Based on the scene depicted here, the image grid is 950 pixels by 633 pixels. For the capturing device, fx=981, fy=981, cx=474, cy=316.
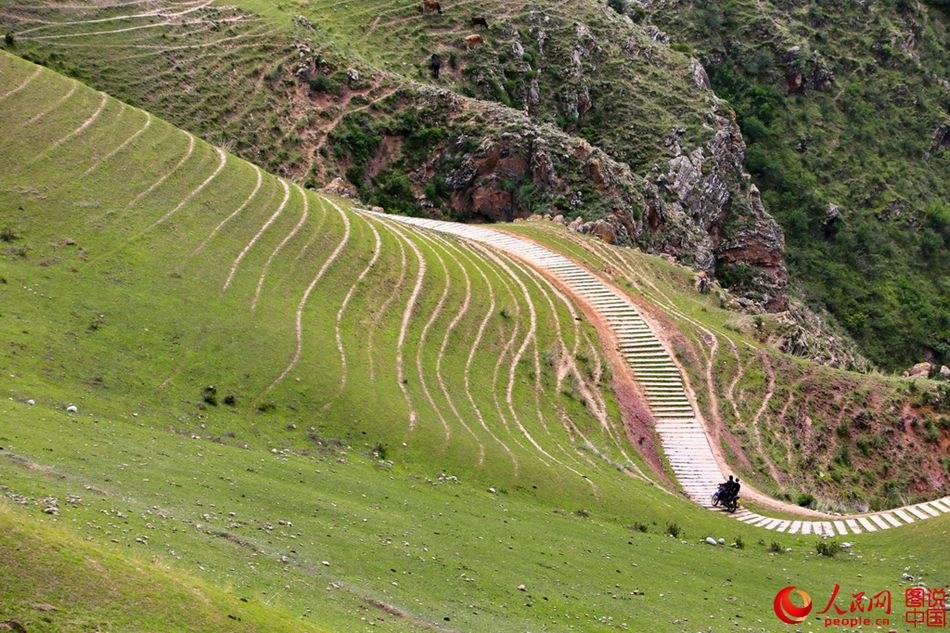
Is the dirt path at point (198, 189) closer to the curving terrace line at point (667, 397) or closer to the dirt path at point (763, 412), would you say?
the curving terrace line at point (667, 397)

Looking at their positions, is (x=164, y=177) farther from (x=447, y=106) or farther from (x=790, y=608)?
(x=447, y=106)

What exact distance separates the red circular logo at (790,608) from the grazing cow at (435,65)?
2523 inches

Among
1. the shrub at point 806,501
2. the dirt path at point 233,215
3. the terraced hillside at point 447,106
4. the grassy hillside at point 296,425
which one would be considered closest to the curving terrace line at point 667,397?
the grassy hillside at point 296,425

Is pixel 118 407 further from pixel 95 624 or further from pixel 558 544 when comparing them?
pixel 95 624

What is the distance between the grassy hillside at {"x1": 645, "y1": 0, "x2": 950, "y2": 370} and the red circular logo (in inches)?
2488

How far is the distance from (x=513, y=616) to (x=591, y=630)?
57.7 inches

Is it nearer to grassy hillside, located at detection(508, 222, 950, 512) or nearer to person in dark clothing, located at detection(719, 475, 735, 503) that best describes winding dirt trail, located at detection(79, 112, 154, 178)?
grassy hillside, located at detection(508, 222, 950, 512)

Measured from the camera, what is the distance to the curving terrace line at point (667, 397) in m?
30.5

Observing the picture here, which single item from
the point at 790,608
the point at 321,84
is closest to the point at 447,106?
the point at 321,84

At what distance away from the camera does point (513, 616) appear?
696 inches

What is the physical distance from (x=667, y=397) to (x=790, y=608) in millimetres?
21552

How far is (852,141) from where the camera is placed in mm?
103062

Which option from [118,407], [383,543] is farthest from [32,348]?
[383,543]

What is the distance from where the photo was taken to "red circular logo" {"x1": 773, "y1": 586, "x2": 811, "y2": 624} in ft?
68.1
